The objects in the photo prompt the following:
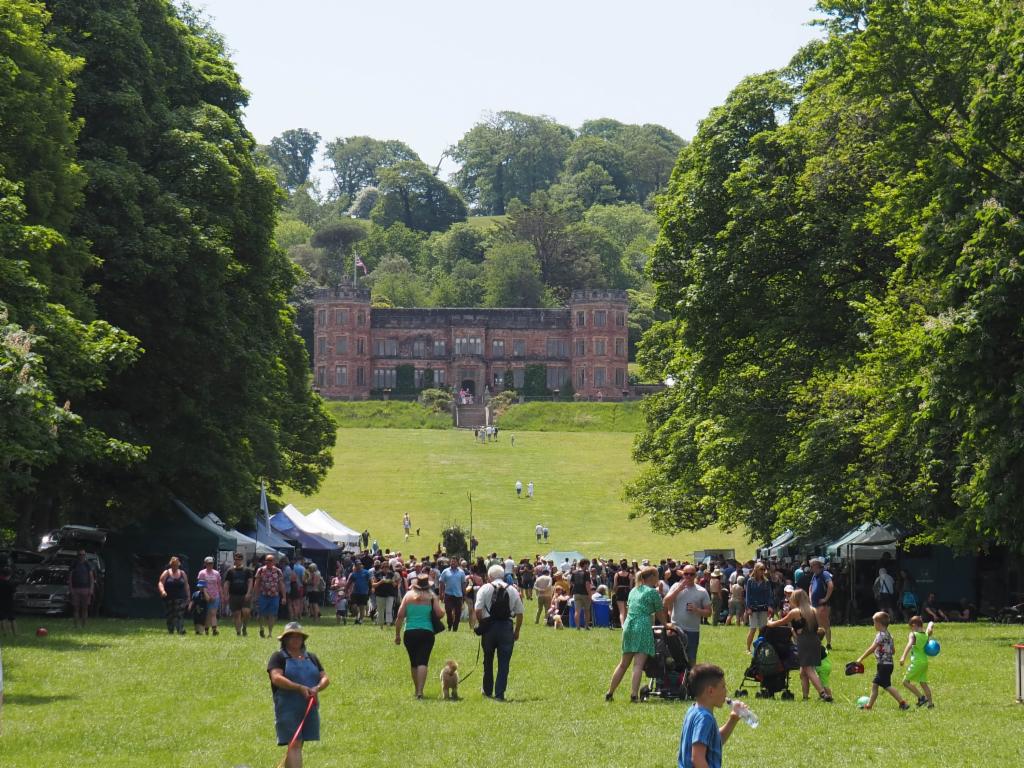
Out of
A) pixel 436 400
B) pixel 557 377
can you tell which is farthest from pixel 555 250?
pixel 436 400

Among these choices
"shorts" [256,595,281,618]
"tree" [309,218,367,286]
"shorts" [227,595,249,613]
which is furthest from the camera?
"tree" [309,218,367,286]

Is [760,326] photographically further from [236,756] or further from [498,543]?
[498,543]

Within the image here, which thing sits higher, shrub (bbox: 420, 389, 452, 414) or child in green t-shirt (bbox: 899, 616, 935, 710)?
shrub (bbox: 420, 389, 452, 414)

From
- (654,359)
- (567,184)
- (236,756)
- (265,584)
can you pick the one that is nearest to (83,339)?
(265,584)

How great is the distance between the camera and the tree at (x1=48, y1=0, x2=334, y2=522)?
105 ft

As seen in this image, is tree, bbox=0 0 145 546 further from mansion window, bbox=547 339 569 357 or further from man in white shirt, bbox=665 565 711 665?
mansion window, bbox=547 339 569 357

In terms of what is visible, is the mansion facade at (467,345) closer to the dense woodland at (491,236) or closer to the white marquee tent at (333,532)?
the dense woodland at (491,236)

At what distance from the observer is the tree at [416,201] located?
601ft

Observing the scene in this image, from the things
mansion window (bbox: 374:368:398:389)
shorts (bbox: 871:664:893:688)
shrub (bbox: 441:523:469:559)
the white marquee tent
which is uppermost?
mansion window (bbox: 374:368:398:389)

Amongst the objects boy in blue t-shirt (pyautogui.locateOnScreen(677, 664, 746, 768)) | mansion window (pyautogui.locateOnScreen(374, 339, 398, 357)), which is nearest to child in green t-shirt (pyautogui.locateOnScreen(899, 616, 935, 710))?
boy in blue t-shirt (pyautogui.locateOnScreen(677, 664, 746, 768))

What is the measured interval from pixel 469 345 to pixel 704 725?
125731mm

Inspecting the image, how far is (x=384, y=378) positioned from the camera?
13312 centimetres

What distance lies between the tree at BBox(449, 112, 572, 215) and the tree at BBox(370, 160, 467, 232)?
1244 cm

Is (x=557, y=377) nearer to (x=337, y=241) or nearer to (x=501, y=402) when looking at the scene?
(x=501, y=402)
